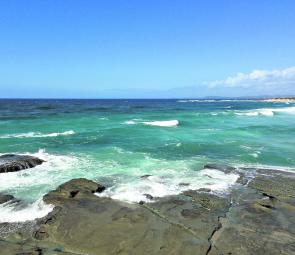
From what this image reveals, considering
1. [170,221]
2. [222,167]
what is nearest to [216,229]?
[170,221]

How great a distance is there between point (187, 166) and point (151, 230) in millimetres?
9430

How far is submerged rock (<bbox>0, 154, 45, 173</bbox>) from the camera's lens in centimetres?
1838

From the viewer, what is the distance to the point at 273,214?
12422 millimetres

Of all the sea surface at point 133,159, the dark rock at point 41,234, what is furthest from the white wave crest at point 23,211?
the dark rock at point 41,234

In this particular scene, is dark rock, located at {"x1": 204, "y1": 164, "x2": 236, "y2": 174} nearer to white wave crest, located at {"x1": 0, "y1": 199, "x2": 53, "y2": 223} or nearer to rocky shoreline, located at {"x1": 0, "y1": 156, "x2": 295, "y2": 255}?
rocky shoreline, located at {"x1": 0, "y1": 156, "x2": 295, "y2": 255}

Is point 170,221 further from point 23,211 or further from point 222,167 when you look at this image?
point 222,167

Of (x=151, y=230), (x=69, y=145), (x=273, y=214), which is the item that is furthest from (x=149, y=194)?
(x=69, y=145)

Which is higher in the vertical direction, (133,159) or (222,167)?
(222,167)

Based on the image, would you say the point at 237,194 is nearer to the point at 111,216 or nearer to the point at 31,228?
the point at 111,216

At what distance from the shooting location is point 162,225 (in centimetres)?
1120

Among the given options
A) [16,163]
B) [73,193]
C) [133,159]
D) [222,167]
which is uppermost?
[16,163]

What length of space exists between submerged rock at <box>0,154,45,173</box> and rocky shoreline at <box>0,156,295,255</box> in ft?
16.2

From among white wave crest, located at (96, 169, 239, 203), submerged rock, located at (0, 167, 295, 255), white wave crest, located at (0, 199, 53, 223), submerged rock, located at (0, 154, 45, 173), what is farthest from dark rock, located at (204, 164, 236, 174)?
submerged rock, located at (0, 154, 45, 173)

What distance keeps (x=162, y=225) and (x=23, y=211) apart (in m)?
5.02
